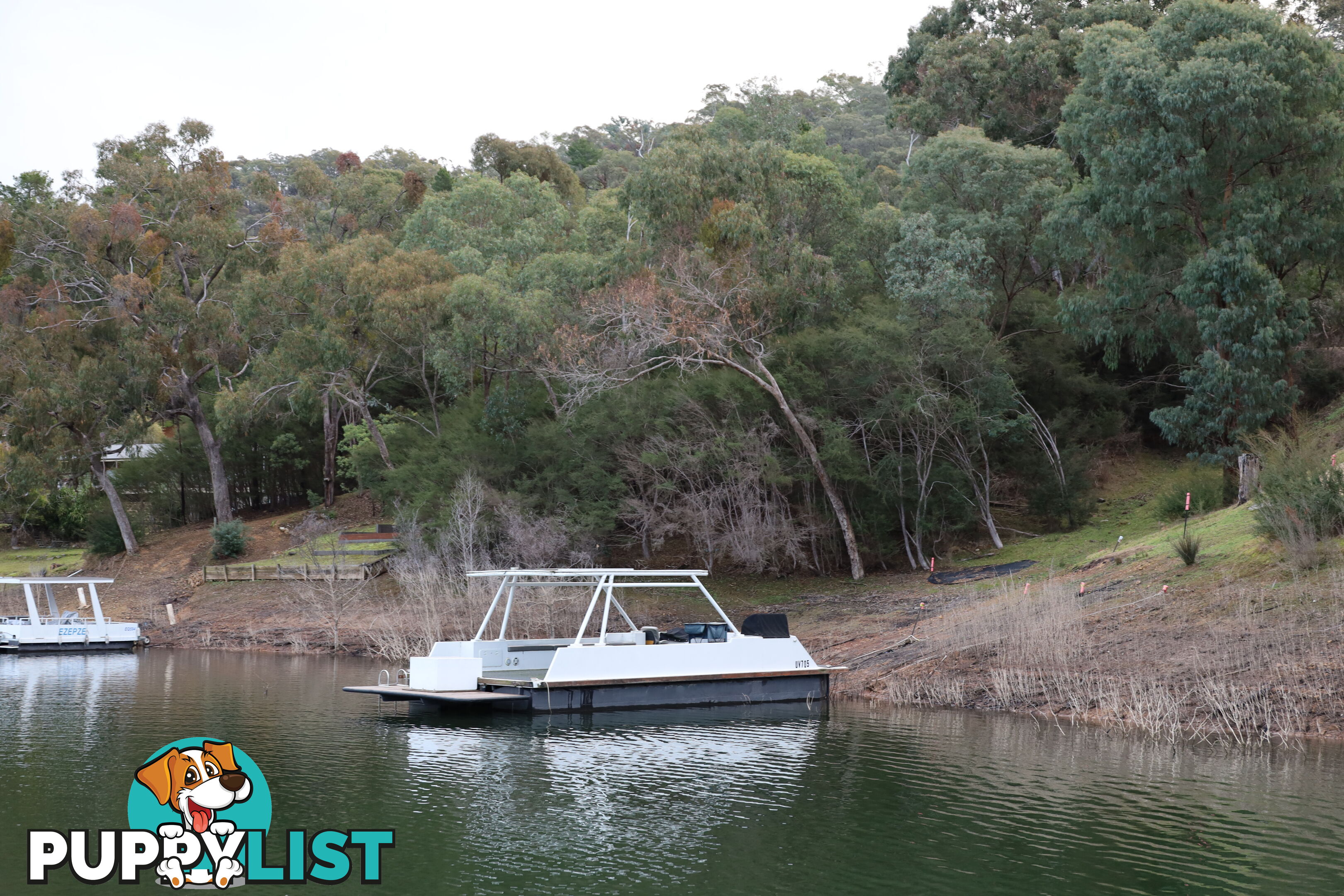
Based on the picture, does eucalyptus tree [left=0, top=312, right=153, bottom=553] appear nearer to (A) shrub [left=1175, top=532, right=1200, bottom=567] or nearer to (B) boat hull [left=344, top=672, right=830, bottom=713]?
(B) boat hull [left=344, top=672, right=830, bottom=713]

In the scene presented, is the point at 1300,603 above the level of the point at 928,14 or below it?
below

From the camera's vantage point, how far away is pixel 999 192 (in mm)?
41875

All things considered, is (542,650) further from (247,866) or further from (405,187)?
(405,187)

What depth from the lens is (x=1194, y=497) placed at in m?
33.9

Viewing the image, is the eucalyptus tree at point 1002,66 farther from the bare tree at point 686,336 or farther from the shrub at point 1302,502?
the shrub at point 1302,502

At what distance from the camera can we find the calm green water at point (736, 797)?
11367 millimetres

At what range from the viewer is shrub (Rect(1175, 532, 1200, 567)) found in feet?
80.4

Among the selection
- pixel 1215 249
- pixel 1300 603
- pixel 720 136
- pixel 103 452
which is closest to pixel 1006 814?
pixel 1300 603

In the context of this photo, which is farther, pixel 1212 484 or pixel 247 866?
pixel 1212 484

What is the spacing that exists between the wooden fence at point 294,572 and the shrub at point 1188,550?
947 inches

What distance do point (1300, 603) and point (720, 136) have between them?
34167 millimetres

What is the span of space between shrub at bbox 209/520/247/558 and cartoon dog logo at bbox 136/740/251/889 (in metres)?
37.7

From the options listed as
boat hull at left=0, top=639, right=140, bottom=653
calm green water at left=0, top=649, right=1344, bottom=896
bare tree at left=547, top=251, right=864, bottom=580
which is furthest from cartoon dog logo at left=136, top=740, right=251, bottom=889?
boat hull at left=0, top=639, right=140, bottom=653

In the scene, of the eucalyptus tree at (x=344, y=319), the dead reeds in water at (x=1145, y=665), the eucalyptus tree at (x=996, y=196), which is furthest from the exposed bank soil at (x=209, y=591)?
the eucalyptus tree at (x=996, y=196)
